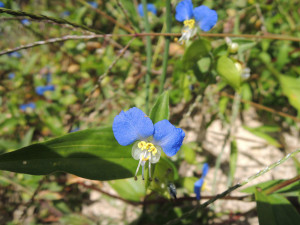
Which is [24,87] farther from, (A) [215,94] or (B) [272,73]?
(B) [272,73]

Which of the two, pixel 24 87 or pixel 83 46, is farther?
pixel 24 87

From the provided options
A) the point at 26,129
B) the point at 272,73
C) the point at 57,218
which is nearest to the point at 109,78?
the point at 26,129

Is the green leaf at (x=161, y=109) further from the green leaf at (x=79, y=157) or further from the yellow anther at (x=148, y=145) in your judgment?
the green leaf at (x=79, y=157)

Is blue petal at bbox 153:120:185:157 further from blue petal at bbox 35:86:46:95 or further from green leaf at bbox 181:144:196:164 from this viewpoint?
blue petal at bbox 35:86:46:95

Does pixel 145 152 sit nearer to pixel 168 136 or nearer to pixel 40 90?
pixel 168 136

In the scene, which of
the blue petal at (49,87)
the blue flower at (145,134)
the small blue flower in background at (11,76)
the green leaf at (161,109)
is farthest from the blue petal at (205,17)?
the small blue flower in background at (11,76)

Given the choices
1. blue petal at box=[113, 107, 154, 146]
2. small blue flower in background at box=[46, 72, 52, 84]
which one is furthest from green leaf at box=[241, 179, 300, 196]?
small blue flower in background at box=[46, 72, 52, 84]
